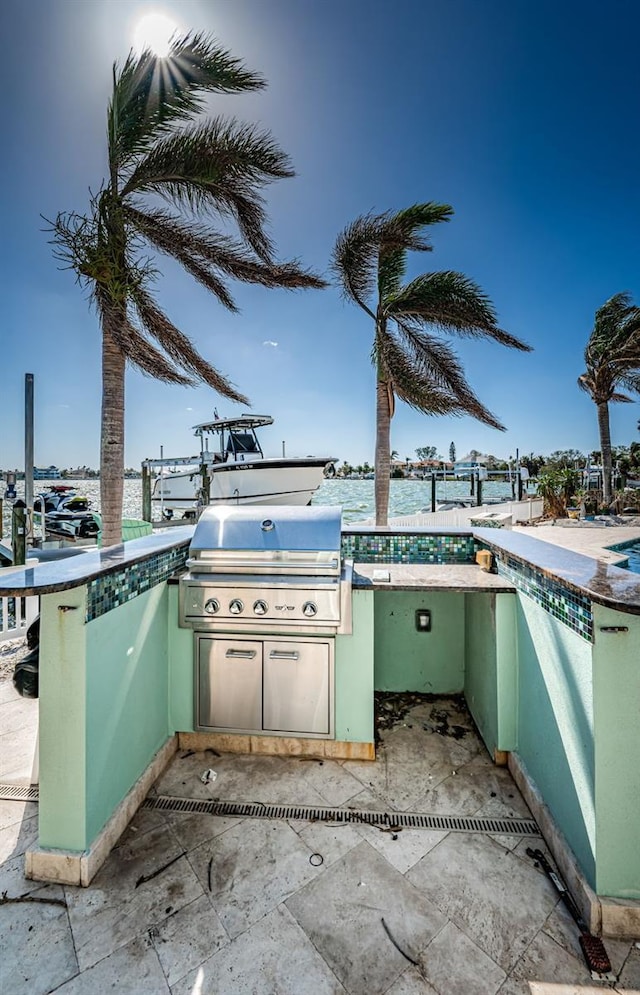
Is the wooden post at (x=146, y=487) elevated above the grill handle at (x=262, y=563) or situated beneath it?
elevated above

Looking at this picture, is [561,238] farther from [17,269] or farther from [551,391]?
[551,391]

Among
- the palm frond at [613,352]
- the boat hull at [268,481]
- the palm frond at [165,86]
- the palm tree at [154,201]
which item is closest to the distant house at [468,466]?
the palm frond at [613,352]

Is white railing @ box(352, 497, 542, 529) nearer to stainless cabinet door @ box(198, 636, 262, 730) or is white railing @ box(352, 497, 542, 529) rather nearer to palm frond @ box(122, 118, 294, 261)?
palm frond @ box(122, 118, 294, 261)

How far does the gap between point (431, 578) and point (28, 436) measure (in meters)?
8.55

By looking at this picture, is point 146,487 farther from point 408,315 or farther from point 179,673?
point 179,673

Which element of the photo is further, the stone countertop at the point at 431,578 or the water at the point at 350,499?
the water at the point at 350,499

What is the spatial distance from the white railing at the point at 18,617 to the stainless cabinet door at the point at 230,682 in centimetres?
289

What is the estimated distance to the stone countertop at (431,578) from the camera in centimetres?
249

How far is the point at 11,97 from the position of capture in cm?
491

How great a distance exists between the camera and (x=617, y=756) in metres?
1.56

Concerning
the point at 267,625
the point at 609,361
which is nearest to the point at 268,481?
the point at 267,625

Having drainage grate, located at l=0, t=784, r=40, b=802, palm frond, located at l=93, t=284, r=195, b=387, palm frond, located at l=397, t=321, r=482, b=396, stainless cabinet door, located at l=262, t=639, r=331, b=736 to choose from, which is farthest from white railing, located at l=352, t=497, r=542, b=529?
drainage grate, located at l=0, t=784, r=40, b=802

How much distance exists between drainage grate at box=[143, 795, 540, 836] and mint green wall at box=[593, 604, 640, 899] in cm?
56

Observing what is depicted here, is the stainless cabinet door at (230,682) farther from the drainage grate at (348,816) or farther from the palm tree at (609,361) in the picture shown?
the palm tree at (609,361)
